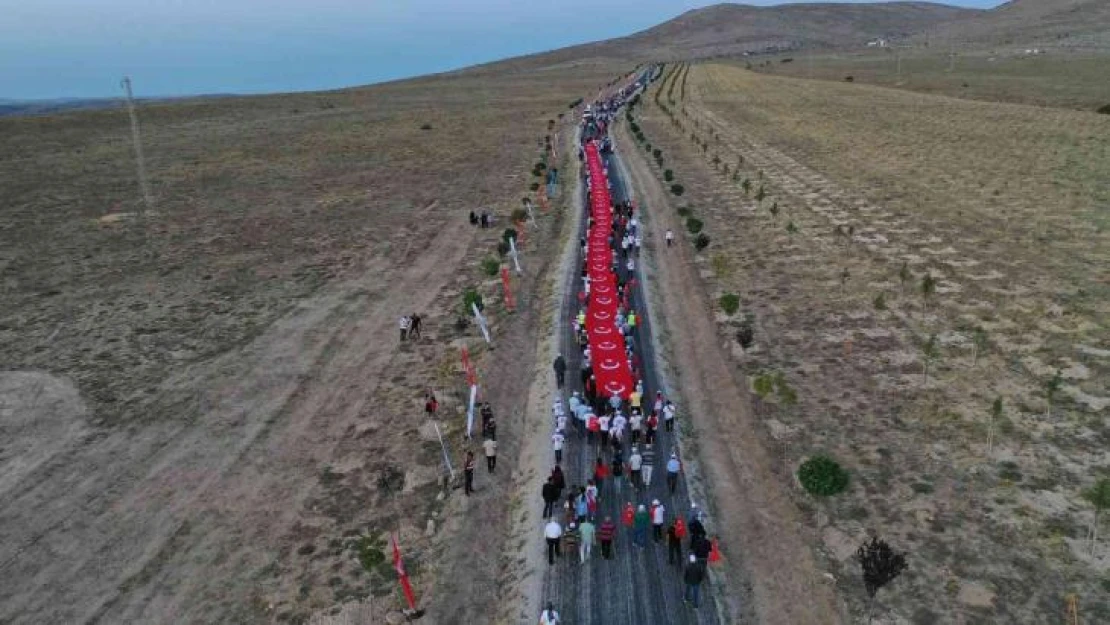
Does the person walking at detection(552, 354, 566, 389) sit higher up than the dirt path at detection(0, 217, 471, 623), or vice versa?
the person walking at detection(552, 354, 566, 389)

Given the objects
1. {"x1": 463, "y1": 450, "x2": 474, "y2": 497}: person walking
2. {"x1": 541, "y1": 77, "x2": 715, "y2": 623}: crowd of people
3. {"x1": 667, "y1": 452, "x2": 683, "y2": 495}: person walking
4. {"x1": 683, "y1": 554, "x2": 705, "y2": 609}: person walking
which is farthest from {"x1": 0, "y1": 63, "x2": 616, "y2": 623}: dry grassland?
{"x1": 667, "y1": 452, "x2": 683, "y2": 495}: person walking

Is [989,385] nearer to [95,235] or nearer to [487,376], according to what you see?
[487,376]

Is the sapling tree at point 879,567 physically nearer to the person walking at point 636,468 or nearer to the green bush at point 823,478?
the green bush at point 823,478

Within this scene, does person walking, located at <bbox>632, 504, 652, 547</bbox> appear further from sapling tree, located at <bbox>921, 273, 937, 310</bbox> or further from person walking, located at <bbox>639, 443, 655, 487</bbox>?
sapling tree, located at <bbox>921, 273, 937, 310</bbox>

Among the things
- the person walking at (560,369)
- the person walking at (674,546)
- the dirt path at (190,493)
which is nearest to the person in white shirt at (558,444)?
the person walking at (560,369)

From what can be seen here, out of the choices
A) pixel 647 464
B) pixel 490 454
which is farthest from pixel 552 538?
pixel 490 454

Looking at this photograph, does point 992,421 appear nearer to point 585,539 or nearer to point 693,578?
point 693,578
